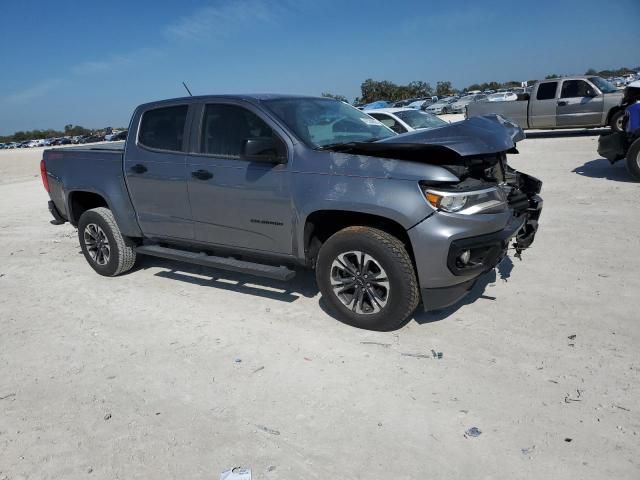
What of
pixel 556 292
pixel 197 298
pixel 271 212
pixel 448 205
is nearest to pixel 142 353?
pixel 197 298

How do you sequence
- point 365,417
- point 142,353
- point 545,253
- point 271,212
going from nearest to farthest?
point 365,417 < point 142,353 < point 271,212 < point 545,253

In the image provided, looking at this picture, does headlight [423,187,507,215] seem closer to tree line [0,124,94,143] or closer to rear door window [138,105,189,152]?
rear door window [138,105,189,152]

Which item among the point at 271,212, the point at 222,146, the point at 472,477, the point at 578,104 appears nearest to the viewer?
the point at 472,477

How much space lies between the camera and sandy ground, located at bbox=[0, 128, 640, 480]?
2631mm

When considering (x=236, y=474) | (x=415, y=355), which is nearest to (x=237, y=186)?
(x=415, y=355)

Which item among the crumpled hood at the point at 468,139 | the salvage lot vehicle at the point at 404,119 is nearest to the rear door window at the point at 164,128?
the crumpled hood at the point at 468,139

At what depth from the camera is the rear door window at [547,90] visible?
16.0 metres

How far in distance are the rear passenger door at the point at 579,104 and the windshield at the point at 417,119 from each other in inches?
250

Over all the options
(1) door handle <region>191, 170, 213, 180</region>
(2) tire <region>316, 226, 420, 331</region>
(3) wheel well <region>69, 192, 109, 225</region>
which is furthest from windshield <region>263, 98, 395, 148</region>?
(3) wheel well <region>69, 192, 109, 225</region>

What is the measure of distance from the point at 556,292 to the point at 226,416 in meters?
3.10

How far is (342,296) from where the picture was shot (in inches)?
159

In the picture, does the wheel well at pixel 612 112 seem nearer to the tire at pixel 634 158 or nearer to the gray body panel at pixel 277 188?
the tire at pixel 634 158

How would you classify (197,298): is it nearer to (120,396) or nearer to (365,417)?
(120,396)

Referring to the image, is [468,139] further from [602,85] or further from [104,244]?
[602,85]
